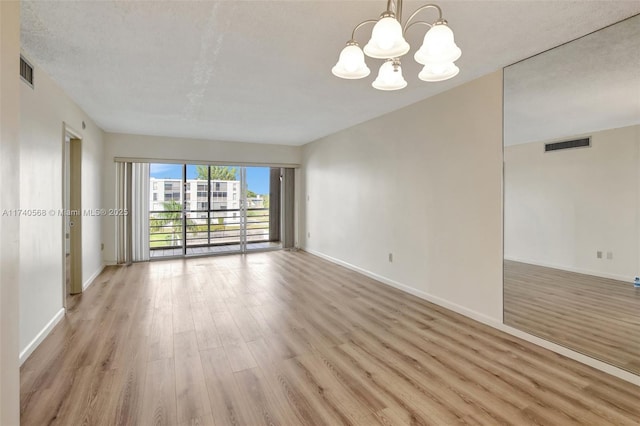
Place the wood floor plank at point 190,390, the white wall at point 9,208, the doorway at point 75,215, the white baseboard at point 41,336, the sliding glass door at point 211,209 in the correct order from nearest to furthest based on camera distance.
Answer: the white wall at point 9,208, the wood floor plank at point 190,390, the white baseboard at point 41,336, the doorway at point 75,215, the sliding glass door at point 211,209

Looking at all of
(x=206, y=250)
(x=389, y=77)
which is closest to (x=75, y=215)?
(x=206, y=250)

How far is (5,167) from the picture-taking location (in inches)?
49.6

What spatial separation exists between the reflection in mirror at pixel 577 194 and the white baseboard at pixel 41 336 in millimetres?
3992

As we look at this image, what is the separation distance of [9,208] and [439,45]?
206 centimetres

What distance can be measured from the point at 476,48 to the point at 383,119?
2.01 meters

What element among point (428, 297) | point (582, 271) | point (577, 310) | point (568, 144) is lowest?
point (428, 297)

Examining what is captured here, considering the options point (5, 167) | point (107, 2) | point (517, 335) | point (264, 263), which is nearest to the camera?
point (5, 167)

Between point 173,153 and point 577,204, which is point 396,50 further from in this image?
point 173,153

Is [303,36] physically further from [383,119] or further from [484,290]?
[484,290]

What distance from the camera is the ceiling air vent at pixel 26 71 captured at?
2.33 metres

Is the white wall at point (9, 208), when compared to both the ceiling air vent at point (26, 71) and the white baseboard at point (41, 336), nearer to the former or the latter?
the white baseboard at point (41, 336)

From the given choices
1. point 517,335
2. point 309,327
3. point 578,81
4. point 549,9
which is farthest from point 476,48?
point 309,327

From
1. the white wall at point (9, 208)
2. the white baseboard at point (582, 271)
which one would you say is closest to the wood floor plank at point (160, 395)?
the white wall at point (9, 208)

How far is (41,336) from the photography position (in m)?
2.59
